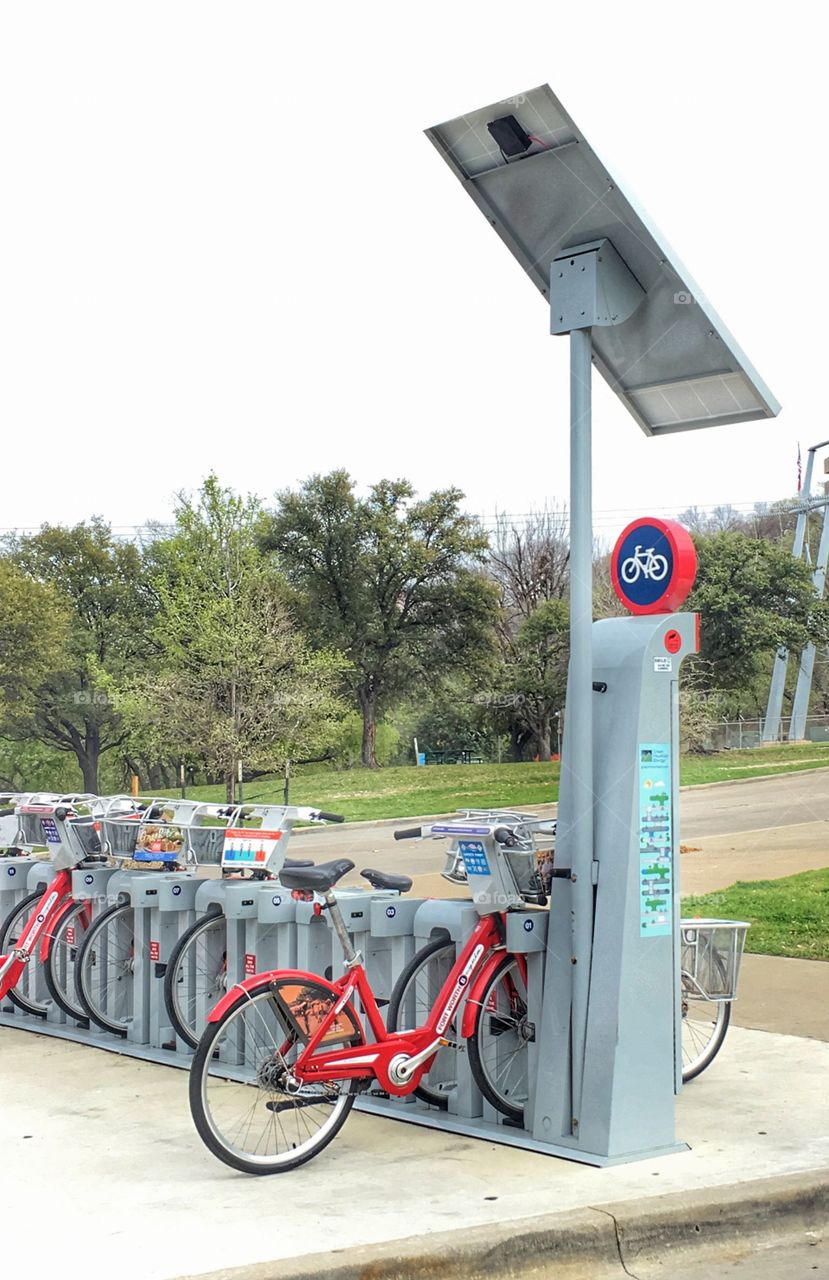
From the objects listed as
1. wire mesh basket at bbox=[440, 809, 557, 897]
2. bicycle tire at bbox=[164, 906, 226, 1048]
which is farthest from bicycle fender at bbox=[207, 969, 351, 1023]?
bicycle tire at bbox=[164, 906, 226, 1048]

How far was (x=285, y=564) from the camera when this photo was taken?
38875mm

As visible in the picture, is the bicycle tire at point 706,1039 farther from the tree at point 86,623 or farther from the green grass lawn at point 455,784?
the tree at point 86,623

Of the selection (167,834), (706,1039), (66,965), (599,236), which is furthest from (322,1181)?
(599,236)

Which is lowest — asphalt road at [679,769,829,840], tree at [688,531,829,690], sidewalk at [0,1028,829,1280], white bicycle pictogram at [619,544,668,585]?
sidewalk at [0,1028,829,1280]

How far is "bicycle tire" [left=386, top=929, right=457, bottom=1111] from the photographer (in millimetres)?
5461

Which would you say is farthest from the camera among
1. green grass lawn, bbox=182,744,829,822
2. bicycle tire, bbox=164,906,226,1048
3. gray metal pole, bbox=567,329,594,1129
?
green grass lawn, bbox=182,744,829,822

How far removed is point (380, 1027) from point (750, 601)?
31260 millimetres

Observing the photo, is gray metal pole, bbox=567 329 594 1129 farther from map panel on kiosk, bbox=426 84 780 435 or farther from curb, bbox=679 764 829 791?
curb, bbox=679 764 829 791

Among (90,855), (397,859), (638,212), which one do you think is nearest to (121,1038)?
(90,855)

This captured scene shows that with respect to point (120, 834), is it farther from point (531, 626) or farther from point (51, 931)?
point (531, 626)

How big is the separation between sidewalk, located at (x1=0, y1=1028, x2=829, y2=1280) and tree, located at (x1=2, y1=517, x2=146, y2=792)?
34.8 metres

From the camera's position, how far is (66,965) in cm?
738

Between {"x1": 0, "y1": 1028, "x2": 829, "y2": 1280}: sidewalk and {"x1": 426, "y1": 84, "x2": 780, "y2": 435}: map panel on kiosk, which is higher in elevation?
{"x1": 426, "y1": 84, "x2": 780, "y2": 435}: map panel on kiosk

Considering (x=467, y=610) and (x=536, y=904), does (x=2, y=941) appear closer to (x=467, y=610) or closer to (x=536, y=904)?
(x=536, y=904)
